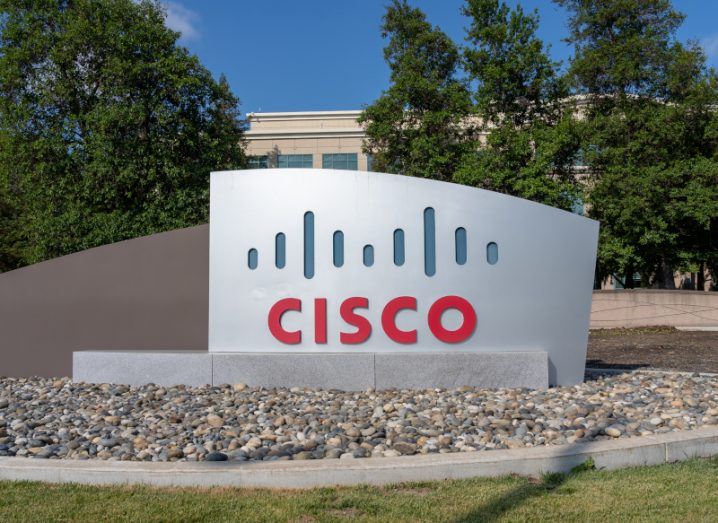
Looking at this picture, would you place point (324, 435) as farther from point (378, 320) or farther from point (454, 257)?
point (454, 257)

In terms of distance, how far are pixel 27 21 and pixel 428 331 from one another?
22461mm

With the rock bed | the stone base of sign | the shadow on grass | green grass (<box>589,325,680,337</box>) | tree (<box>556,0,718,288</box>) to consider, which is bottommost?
green grass (<box>589,325,680,337</box>)

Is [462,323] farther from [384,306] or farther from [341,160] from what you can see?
[341,160]

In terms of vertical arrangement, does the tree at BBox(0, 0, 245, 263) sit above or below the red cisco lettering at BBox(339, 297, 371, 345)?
above

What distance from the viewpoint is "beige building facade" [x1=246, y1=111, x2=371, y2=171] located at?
4422 centimetres

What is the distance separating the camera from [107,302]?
1072 cm

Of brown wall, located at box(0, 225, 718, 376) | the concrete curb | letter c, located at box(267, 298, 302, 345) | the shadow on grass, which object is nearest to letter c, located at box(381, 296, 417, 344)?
letter c, located at box(267, 298, 302, 345)

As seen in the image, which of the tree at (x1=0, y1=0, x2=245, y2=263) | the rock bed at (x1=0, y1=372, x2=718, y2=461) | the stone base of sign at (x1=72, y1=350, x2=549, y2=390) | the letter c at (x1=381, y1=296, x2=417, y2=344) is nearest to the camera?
the rock bed at (x1=0, y1=372, x2=718, y2=461)

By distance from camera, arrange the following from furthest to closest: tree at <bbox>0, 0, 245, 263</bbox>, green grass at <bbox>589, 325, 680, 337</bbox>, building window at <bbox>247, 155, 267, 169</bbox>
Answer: building window at <bbox>247, 155, 267, 169</bbox> < tree at <bbox>0, 0, 245, 263</bbox> < green grass at <bbox>589, 325, 680, 337</bbox>

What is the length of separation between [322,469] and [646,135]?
2398 centimetres

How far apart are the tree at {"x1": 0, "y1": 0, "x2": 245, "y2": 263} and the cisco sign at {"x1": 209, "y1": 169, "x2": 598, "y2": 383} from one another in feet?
52.3

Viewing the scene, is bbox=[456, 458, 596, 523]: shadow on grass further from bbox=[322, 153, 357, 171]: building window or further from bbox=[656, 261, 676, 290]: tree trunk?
bbox=[322, 153, 357, 171]: building window

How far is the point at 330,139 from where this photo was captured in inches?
1754

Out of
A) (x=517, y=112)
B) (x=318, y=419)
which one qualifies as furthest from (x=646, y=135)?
(x=318, y=419)
